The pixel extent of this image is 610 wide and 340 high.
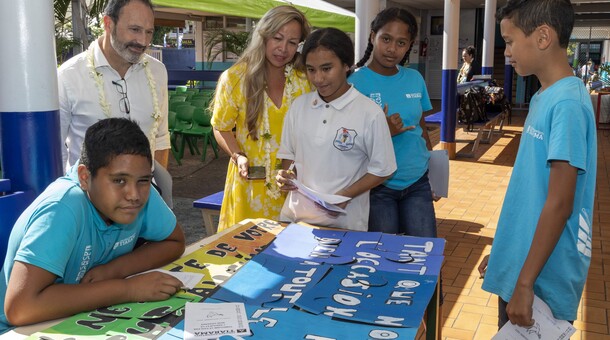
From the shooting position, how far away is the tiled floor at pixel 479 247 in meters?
3.72

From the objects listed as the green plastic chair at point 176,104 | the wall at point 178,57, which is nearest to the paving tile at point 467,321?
the green plastic chair at point 176,104

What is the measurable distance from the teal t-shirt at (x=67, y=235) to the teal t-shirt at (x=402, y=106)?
4.18ft

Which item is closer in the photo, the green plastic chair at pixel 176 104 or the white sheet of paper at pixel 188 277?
the white sheet of paper at pixel 188 277

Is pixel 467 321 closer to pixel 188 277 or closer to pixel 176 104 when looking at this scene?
pixel 188 277

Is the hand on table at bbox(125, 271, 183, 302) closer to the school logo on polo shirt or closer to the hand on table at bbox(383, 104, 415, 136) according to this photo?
the school logo on polo shirt

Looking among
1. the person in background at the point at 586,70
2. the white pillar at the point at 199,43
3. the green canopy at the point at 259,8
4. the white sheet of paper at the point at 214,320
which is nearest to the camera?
the white sheet of paper at the point at 214,320

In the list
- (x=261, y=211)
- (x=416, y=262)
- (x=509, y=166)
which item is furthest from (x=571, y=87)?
(x=509, y=166)

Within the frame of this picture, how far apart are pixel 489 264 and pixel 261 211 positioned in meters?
1.28

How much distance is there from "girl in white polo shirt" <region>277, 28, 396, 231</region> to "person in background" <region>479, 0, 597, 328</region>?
28.0 inches

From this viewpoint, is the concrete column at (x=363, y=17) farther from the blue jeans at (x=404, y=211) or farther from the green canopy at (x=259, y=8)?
the blue jeans at (x=404, y=211)

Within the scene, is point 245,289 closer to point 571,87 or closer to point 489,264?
point 489,264

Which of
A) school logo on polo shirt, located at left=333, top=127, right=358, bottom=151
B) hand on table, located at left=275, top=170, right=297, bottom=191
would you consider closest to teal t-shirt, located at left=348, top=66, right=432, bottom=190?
school logo on polo shirt, located at left=333, top=127, right=358, bottom=151

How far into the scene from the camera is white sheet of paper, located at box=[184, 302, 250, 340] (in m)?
1.58

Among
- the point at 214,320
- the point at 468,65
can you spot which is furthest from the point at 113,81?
the point at 468,65
